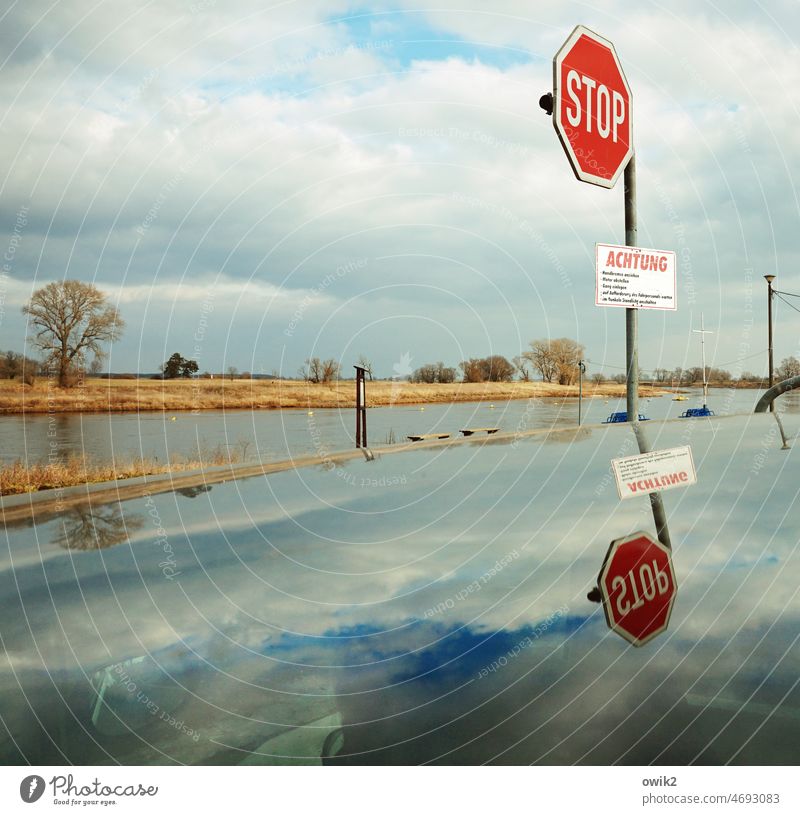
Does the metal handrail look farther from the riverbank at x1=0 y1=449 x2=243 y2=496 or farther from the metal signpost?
the metal signpost

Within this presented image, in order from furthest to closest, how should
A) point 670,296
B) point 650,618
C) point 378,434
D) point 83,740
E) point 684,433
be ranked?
point 378,434 < point 684,433 < point 670,296 < point 650,618 < point 83,740

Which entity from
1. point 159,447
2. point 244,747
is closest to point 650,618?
point 244,747

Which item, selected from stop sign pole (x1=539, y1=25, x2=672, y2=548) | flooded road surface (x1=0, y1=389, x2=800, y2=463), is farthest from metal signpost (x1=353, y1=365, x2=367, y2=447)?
stop sign pole (x1=539, y1=25, x2=672, y2=548)

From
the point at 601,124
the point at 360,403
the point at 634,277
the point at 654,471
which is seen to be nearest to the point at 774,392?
the point at 654,471

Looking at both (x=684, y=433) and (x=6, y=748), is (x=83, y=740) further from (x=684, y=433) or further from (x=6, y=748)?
(x=684, y=433)

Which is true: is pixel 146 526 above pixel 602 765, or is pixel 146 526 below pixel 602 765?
above

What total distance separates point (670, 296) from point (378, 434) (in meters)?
15.0

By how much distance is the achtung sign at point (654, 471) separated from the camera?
459 cm

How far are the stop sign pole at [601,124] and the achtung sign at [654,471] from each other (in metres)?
0.17

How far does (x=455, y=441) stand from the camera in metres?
7.60

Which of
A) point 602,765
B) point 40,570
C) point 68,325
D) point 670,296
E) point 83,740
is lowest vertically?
point 602,765

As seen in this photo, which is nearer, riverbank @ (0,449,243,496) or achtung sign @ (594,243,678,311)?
achtung sign @ (594,243,678,311)

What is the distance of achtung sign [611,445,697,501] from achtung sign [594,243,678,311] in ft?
3.59

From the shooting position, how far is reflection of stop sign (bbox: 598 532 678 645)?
446 cm
